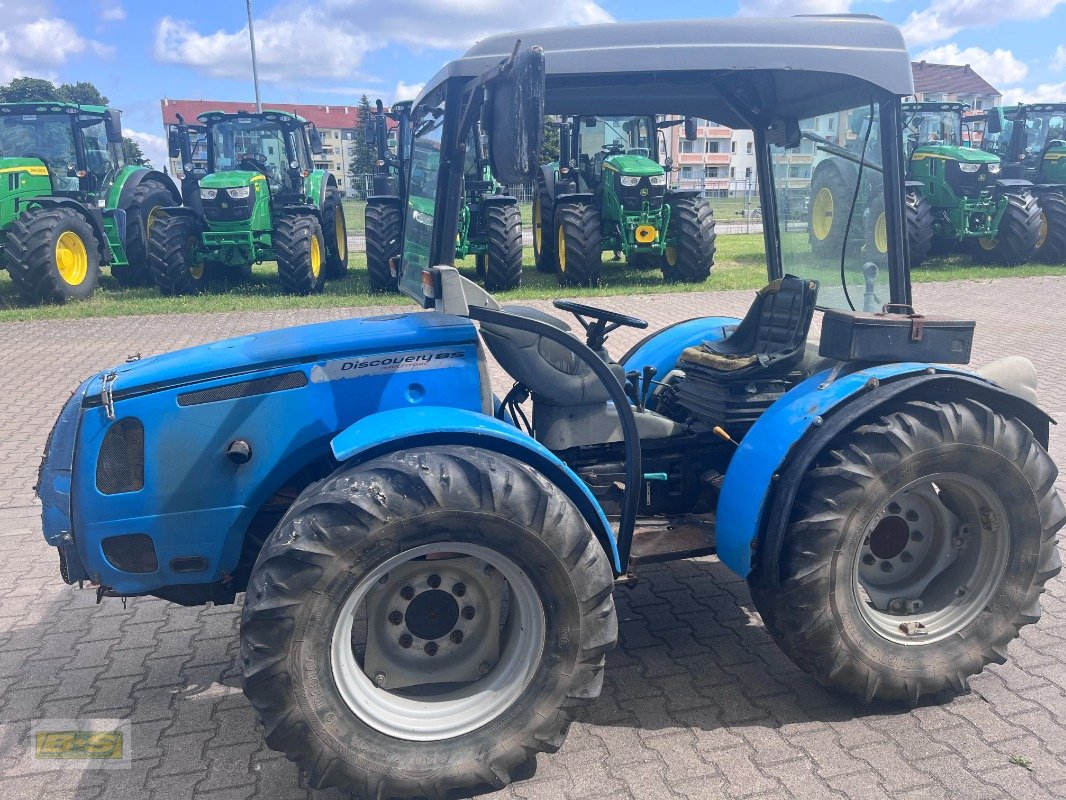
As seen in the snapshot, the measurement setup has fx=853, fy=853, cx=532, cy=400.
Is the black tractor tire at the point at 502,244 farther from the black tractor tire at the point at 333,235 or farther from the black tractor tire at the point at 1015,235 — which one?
the black tractor tire at the point at 1015,235

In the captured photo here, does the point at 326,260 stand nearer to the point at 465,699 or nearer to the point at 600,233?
the point at 600,233

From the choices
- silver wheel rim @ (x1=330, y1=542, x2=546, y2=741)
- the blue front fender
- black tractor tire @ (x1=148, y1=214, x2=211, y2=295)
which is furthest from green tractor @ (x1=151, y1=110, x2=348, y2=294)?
silver wheel rim @ (x1=330, y1=542, x2=546, y2=741)

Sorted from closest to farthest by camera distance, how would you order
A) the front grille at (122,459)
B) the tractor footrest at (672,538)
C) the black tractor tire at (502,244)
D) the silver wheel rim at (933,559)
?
the front grille at (122,459)
the silver wheel rim at (933,559)
the tractor footrest at (672,538)
the black tractor tire at (502,244)

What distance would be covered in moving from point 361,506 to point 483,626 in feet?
2.14

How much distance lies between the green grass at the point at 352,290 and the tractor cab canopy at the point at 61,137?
1.88 m

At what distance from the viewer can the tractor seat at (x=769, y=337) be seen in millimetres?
3570

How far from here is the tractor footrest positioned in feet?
10.5

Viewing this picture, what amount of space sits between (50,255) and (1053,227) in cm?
1726

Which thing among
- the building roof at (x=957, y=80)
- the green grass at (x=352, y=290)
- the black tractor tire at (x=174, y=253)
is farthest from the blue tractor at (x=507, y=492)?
the building roof at (x=957, y=80)

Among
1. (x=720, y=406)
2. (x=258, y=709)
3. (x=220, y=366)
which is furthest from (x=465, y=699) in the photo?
(x=720, y=406)

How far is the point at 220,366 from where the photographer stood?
112 inches

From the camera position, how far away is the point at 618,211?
14094 millimetres

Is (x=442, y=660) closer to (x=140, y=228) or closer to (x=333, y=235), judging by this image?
(x=333, y=235)

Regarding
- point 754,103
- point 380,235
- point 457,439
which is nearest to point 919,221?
point 380,235
